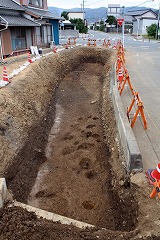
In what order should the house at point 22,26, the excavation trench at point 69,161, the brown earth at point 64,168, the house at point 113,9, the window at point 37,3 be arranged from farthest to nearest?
1. the house at point 113,9
2. the window at point 37,3
3. the house at point 22,26
4. the excavation trench at point 69,161
5. the brown earth at point 64,168

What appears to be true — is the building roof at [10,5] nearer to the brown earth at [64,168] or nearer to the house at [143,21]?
the brown earth at [64,168]

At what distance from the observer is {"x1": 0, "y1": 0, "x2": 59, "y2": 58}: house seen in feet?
63.4

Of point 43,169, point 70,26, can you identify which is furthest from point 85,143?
point 70,26

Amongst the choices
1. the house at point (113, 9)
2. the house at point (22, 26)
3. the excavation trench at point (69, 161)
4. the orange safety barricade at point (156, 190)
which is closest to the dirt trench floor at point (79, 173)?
the excavation trench at point (69, 161)

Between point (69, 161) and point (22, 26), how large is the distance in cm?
1729

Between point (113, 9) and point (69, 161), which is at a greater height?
point (113, 9)

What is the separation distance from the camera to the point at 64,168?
28.9 ft

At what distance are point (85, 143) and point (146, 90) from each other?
15.0ft

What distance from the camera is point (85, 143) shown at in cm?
1019

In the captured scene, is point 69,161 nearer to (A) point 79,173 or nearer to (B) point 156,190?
(A) point 79,173

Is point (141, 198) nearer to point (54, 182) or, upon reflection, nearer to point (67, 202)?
point (67, 202)

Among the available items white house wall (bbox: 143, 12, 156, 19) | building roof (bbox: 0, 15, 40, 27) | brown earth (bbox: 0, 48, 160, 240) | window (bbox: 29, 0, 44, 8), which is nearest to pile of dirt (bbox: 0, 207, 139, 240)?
brown earth (bbox: 0, 48, 160, 240)

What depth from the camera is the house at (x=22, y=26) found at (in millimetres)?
19309

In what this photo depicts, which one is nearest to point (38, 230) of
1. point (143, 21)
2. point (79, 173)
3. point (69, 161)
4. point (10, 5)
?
point (79, 173)
